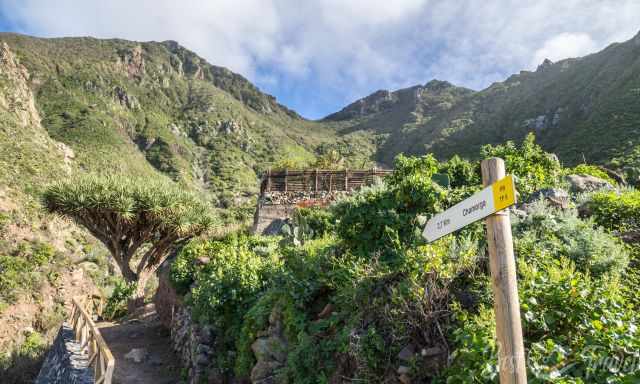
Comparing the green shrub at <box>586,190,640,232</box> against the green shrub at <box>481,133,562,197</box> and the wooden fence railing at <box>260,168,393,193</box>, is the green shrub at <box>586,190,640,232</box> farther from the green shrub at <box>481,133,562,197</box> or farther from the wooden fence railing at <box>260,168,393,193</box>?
the wooden fence railing at <box>260,168,393,193</box>

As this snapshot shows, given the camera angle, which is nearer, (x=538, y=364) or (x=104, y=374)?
(x=538, y=364)

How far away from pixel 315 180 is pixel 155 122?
56.2 meters

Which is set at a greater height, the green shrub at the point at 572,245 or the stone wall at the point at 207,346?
the green shrub at the point at 572,245

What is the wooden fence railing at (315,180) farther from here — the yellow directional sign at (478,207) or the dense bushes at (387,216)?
the yellow directional sign at (478,207)

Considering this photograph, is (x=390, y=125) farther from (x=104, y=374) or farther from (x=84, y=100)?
(x=104, y=374)

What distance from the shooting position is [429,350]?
11.1ft

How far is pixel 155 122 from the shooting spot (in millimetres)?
68188

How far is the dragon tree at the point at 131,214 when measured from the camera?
15109 millimetres

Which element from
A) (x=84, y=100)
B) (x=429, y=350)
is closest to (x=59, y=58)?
(x=84, y=100)

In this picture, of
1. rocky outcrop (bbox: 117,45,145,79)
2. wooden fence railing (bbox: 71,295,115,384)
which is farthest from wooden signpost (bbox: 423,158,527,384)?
rocky outcrop (bbox: 117,45,145,79)

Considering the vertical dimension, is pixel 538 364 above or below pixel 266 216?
below

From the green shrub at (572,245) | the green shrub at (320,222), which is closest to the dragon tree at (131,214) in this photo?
the green shrub at (320,222)

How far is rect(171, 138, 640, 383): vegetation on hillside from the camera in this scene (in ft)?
9.50

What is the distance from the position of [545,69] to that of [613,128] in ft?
124
